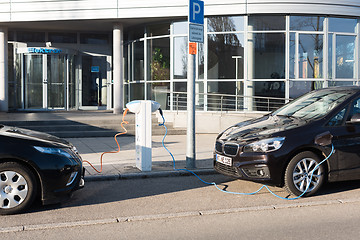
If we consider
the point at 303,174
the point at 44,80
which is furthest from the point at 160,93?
the point at 303,174

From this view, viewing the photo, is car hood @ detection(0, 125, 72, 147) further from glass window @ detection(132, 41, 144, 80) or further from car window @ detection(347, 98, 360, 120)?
glass window @ detection(132, 41, 144, 80)

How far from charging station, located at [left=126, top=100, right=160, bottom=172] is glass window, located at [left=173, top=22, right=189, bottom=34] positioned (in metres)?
9.64

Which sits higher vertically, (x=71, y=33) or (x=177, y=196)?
(x=71, y=33)

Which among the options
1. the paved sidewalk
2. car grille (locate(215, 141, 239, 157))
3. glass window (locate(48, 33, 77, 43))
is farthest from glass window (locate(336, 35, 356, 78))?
glass window (locate(48, 33, 77, 43))

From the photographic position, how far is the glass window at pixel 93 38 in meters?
21.1

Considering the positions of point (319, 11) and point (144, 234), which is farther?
point (319, 11)

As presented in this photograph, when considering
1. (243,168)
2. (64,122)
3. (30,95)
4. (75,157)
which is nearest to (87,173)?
(75,157)

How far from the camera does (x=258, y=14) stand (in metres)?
16.1

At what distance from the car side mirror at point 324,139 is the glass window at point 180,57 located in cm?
1096

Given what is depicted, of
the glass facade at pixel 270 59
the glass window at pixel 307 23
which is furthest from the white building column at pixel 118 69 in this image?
the glass window at pixel 307 23

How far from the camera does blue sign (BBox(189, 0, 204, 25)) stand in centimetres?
822

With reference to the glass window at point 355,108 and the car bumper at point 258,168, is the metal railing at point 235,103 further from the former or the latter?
the car bumper at point 258,168

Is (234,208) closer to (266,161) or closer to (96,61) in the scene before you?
(266,161)

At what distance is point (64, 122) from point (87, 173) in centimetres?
714
